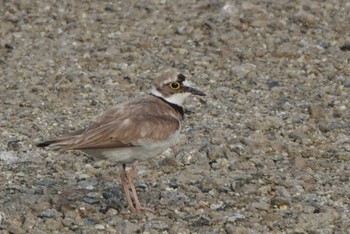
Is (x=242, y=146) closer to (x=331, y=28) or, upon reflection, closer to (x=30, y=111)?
(x=30, y=111)

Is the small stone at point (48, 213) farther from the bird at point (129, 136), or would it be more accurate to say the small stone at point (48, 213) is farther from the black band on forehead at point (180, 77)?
the black band on forehead at point (180, 77)

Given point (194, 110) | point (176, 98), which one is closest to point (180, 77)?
point (176, 98)

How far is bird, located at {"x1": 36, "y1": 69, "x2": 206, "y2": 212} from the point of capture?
792 cm

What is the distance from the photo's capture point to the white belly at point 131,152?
8.00 meters

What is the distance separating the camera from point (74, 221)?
820 cm

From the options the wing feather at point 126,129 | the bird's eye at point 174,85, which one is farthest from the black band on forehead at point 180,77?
the wing feather at point 126,129

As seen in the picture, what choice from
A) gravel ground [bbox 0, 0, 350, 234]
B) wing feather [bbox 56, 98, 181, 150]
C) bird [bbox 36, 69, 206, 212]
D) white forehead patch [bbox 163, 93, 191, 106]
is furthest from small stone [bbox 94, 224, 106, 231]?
white forehead patch [bbox 163, 93, 191, 106]

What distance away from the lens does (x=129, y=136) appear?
26.2ft

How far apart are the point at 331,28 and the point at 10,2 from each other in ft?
17.0

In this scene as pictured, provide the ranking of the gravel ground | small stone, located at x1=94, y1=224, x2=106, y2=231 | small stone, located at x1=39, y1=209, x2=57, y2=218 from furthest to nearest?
the gravel ground, small stone, located at x1=39, y1=209, x2=57, y2=218, small stone, located at x1=94, y1=224, x2=106, y2=231

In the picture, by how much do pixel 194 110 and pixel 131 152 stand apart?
10.6 feet

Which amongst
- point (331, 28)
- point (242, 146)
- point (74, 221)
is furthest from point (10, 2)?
point (74, 221)

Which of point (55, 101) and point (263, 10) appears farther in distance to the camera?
point (263, 10)

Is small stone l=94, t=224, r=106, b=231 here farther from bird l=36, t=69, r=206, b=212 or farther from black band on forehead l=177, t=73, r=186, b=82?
black band on forehead l=177, t=73, r=186, b=82
